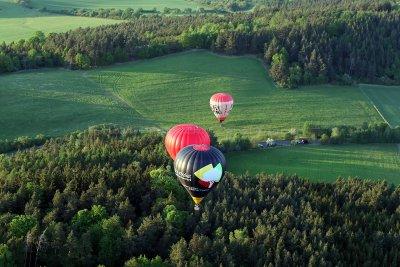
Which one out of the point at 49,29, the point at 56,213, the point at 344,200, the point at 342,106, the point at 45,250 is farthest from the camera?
the point at 49,29

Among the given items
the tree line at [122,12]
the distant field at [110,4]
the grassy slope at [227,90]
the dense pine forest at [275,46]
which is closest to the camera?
the grassy slope at [227,90]

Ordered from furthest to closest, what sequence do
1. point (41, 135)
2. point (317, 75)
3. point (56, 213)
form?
point (317, 75), point (41, 135), point (56, 213)

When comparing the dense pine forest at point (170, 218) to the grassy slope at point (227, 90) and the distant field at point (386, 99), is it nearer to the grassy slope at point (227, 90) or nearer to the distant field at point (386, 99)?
the grassy slope at point (227, 90)

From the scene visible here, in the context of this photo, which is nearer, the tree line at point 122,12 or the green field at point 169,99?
the green field at point 169,99

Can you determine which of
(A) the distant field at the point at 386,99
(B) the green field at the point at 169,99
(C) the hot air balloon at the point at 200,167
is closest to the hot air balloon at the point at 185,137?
(C) the hot air balloon at the point at 200,167

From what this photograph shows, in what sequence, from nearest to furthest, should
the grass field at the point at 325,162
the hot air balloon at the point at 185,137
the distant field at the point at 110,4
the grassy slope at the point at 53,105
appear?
the hot air balloon at the point at 185,137
the grass field at the point at 325,162
the grassy slope at the point at 53,105
the distant field at the point at 110,4

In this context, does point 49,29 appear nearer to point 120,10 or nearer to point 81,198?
point 120,10

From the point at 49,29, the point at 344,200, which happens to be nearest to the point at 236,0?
the point at 49,29
